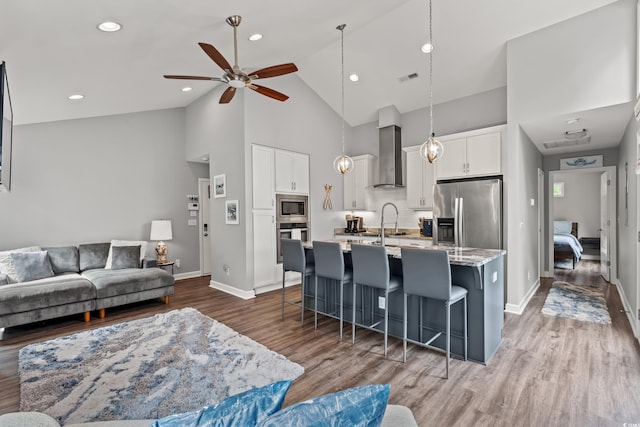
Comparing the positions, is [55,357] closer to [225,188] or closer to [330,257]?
[330,257]

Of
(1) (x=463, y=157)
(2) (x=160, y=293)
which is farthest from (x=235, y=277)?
(1) (x=463, y=157)

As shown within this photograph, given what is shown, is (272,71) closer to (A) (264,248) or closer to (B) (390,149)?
(A) (264,248)

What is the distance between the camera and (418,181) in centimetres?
570

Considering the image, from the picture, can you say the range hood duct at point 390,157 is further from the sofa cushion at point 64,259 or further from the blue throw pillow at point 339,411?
the blue throw pillow at point 339,411

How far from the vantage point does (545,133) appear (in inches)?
176

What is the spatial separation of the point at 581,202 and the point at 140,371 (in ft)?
Result: 34.4

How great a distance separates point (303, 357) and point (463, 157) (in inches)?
149

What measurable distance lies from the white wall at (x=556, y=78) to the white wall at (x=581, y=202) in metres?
5.46

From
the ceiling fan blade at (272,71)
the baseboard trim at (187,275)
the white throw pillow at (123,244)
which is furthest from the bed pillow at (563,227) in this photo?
the white throw pillow at (123,244)

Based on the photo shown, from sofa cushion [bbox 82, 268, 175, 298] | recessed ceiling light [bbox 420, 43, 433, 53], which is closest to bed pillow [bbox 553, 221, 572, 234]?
recessed ceiling light [bbox 420, 43, 433, 53]

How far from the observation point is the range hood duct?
6.10 metres

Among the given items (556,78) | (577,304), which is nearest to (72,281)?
(556,78)

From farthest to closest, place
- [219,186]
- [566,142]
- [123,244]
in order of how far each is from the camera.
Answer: [219,186], [123,244], [566,142]

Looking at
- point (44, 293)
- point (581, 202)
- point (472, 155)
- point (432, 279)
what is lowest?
point (44, 293)
